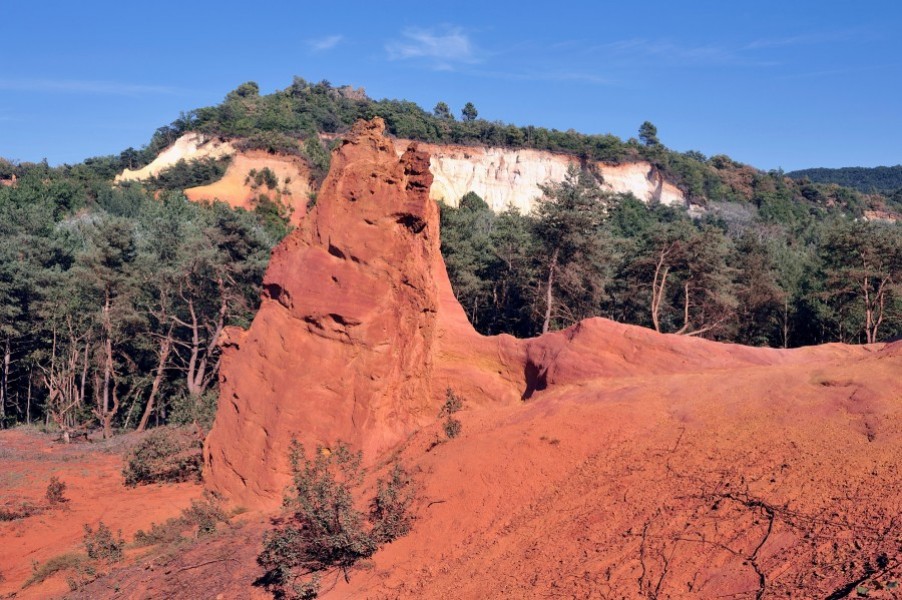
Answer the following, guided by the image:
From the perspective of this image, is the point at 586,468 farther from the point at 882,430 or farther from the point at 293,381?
the point at 293,381

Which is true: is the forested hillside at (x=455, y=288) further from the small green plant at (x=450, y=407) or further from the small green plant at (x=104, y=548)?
the small green plant at (x=450, y=407)

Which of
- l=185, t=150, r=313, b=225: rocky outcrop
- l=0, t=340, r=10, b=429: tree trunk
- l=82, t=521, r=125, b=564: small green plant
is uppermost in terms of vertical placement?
l=185, t=150, r=313, b=225: rocky outcrop

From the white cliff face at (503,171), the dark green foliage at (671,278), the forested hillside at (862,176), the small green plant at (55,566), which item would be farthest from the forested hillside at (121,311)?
the forested hillside at (862,176)

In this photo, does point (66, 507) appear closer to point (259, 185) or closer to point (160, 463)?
point (160, 463)

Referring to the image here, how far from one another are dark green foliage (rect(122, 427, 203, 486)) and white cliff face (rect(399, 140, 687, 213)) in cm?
6041

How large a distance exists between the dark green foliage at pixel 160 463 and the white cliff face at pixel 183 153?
56543mm

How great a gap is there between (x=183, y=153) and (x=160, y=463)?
2520 inches

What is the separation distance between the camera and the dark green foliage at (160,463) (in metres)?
12.6

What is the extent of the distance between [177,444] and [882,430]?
1137cm

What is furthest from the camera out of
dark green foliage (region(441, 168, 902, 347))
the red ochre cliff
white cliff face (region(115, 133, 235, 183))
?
white cliff face (region(115, 133, 235, 183))

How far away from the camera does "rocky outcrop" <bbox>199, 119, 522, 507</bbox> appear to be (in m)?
10.3

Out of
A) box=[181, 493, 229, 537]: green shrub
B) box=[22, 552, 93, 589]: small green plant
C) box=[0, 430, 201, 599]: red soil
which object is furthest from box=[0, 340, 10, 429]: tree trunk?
box=[181, 493, 229, 537]: green shrub

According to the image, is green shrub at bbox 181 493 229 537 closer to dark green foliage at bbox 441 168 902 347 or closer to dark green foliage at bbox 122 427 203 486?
dark green foliage at bbox 122 427 203 486

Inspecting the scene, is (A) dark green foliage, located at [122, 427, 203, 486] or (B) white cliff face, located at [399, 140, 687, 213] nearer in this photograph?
(A) dark green foliage, located at [122, 427, 203, 486]
